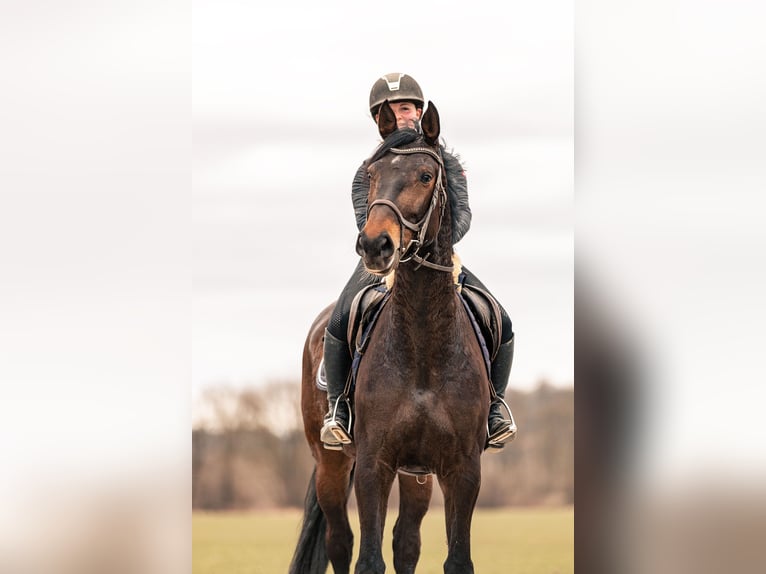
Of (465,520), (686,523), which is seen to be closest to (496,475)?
(465,520)

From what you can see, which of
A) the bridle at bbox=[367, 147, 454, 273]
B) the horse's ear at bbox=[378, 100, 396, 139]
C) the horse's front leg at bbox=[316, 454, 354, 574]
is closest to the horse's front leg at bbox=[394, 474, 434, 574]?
the horse's front leg at bbox=[316, 454, 354, 574]

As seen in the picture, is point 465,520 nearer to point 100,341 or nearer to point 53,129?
point 100,341

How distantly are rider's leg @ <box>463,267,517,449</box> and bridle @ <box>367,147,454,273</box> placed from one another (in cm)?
113

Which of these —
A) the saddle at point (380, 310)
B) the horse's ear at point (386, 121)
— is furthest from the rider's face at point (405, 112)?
the saddle at point (380, 310)

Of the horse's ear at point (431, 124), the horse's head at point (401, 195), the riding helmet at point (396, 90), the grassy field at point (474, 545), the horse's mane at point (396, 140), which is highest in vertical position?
the riding helmet at point (396, 90)

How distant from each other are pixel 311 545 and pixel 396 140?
14.8 ft

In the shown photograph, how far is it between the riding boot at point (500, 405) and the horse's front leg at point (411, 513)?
120 cm

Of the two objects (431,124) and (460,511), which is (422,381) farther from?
(431,124)

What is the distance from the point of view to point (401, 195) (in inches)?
249

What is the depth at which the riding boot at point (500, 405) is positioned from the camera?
7508mm

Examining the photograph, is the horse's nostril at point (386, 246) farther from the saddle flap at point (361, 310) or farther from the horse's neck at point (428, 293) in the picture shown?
the saddle flap at point (361, 310)

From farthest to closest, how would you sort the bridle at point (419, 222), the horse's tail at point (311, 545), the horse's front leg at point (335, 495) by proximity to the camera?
the horse's tail at point (311, 545)
the horse's front leg at point (335, 495)
the bridle at point (419, 222)

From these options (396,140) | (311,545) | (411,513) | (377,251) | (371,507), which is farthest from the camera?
(311,545)

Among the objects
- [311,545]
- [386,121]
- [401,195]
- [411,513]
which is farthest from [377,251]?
[311,545]
